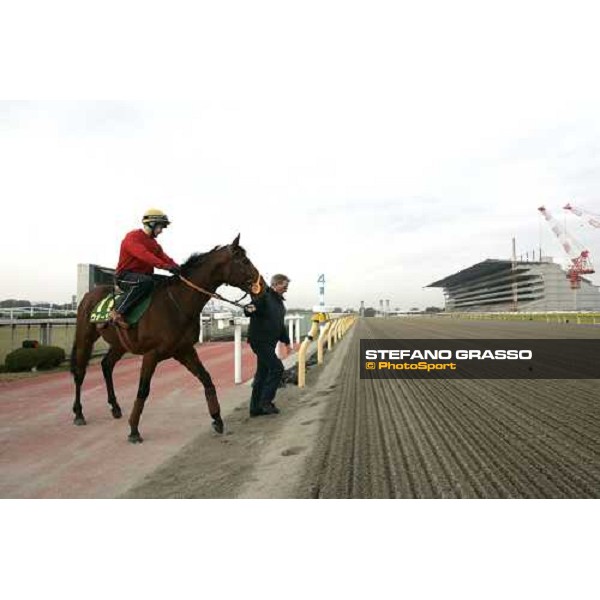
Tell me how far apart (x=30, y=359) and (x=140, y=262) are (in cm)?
680

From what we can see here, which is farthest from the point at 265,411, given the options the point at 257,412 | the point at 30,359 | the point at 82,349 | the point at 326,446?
the point at 30,359

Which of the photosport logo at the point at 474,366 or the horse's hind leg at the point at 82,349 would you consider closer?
the horse's hind leg at the point at 82,349

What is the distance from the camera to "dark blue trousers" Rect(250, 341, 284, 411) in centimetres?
438

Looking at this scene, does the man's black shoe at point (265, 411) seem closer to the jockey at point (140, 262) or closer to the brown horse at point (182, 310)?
the brown horse at point (182, 310)

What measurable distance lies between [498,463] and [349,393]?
9.91ft

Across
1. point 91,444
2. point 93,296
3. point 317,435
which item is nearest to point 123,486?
point 91,444

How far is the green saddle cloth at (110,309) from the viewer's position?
11.3 feet

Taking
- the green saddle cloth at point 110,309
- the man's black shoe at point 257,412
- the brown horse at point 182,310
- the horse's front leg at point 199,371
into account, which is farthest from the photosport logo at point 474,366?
the green saddle cloth at point 110,309

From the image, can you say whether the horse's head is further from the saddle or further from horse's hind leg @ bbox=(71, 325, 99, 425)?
horse's hind leg @ bbox=(71, 325, 99, 425)

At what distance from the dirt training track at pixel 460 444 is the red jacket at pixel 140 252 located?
200cm

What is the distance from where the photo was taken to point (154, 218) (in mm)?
2781

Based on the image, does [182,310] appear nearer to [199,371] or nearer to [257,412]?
[199,371]

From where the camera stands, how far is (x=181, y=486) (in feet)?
8.64

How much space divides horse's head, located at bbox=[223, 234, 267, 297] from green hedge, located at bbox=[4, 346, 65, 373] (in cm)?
704
